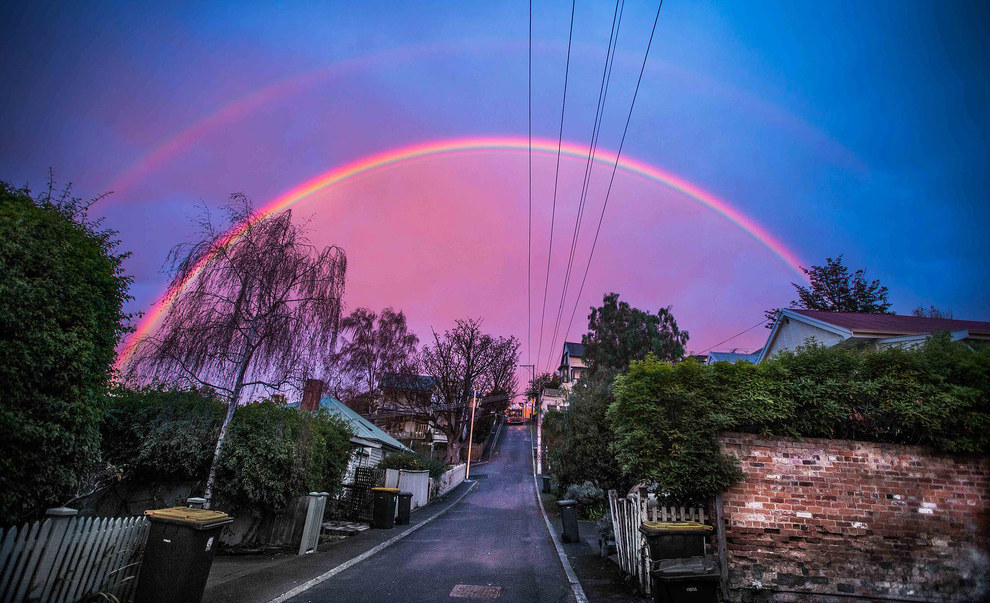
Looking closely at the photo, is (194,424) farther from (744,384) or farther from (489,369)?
(489,369)

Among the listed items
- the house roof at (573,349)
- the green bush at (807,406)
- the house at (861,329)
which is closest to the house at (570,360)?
the house roof at (573,349)

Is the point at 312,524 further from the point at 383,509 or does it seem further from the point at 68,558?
the point at 68,558

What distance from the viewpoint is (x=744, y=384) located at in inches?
284

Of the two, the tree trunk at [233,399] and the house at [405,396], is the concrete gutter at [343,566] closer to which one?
the tree trunk at [233,399]

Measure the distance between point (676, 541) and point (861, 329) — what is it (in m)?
16.3

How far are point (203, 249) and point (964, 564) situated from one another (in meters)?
13.8

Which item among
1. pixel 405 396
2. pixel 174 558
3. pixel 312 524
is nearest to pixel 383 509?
pixel 312 524

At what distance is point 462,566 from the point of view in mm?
8508

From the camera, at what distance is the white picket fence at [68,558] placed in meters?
4.48

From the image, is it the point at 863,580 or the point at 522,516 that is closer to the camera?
the point at 863,580

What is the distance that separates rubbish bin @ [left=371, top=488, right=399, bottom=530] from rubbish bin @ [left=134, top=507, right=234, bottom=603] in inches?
332

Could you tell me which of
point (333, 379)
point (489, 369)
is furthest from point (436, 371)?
point (333, 379)

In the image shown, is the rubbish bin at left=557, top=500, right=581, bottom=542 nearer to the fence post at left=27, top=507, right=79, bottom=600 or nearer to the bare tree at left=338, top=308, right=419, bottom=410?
the fence post at left=27, top=507, right=79, bottom=600

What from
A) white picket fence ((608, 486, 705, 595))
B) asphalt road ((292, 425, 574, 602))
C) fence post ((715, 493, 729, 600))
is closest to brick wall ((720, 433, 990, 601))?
fence post ((715, 493, 729, 600))
